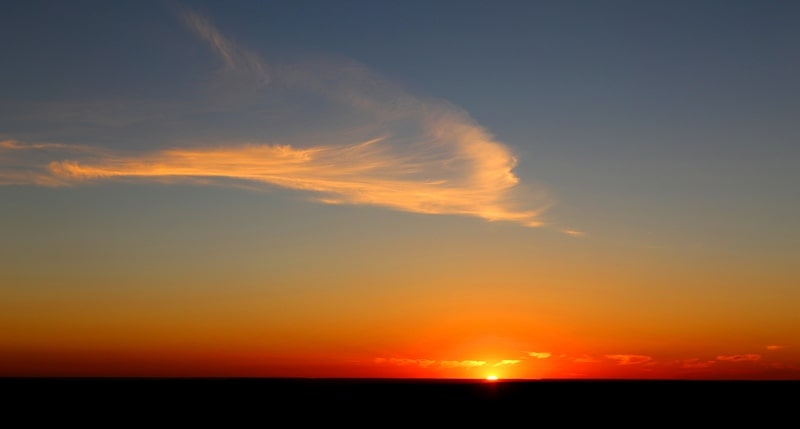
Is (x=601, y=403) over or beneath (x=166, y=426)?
over

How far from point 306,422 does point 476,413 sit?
1061cm

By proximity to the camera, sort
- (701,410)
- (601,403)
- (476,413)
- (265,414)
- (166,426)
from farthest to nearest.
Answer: (601,403), (701,410), (476,413), (265,414), (166,426)

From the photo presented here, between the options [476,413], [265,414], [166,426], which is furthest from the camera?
[476,413]

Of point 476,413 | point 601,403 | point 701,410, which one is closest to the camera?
point 476,413

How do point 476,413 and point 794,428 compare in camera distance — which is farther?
point 476,413

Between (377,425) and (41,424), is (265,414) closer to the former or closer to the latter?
(377,425)

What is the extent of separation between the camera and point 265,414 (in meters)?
40.7

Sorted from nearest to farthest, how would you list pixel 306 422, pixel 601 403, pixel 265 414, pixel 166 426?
pixel 166 426, pixel 306 422, pixel 265 414, pixel 601 403

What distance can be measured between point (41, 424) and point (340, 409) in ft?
52.6

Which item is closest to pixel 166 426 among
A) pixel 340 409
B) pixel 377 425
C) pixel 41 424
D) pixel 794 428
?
pixel 41 424

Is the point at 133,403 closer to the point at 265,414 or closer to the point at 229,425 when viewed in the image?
the point at 265,414

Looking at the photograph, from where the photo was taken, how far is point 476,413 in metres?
43.4

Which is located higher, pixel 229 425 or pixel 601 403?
pixel 601 403

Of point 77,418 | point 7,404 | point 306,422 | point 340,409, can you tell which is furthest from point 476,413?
point 7,404
